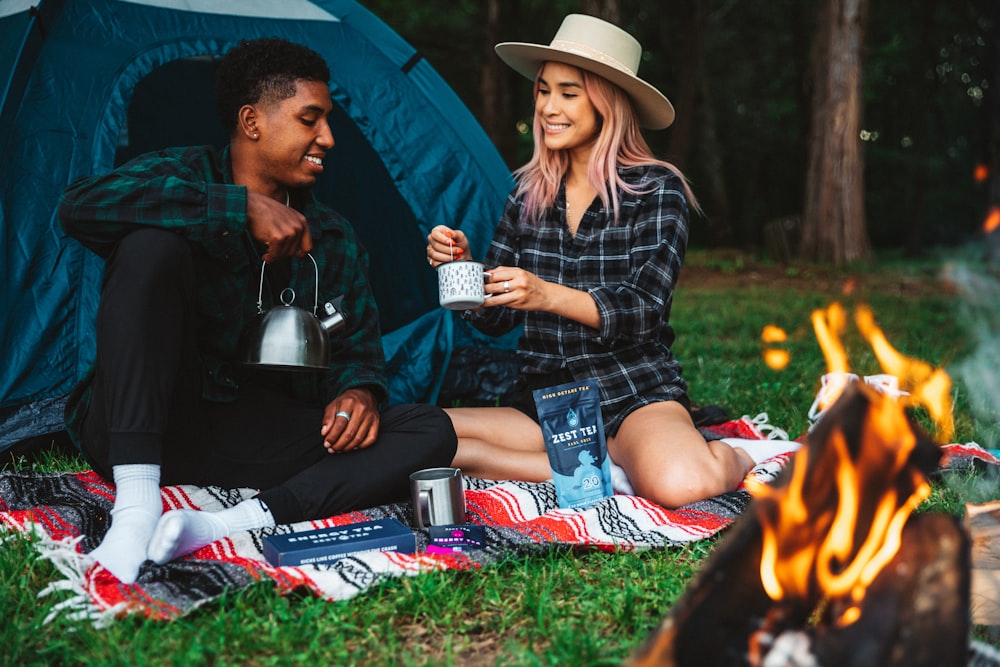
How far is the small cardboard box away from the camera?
198cm

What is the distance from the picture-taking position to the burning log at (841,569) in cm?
126

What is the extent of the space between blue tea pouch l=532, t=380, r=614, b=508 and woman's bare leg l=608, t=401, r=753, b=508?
0.10 m

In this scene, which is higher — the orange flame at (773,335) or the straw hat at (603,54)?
the straw hat at (603,54)

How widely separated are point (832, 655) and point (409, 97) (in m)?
2.84

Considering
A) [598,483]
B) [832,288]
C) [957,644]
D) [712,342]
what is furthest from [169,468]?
[832,288]

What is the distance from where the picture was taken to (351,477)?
7.79 ft

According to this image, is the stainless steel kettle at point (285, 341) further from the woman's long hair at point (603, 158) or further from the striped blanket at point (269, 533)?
the woman's long hair at point (603, 158)

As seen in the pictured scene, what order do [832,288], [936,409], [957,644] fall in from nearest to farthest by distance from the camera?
1. [957,644]
2. [936,409]
3. [832,288]

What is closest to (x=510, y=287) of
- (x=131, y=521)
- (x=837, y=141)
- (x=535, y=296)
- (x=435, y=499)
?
(x=535, y=296)

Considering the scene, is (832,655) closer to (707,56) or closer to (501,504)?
(501,504)

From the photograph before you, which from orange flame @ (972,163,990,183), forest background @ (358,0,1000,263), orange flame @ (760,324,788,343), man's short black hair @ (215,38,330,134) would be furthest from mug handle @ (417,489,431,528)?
forest background @ (358,0,1000,263)

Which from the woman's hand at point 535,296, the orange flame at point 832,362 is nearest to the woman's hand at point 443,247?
the woman's hand at point 535,296

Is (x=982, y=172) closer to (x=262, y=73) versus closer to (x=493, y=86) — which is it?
(x=262, y=73)

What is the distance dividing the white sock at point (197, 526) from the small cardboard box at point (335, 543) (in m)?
0.14
